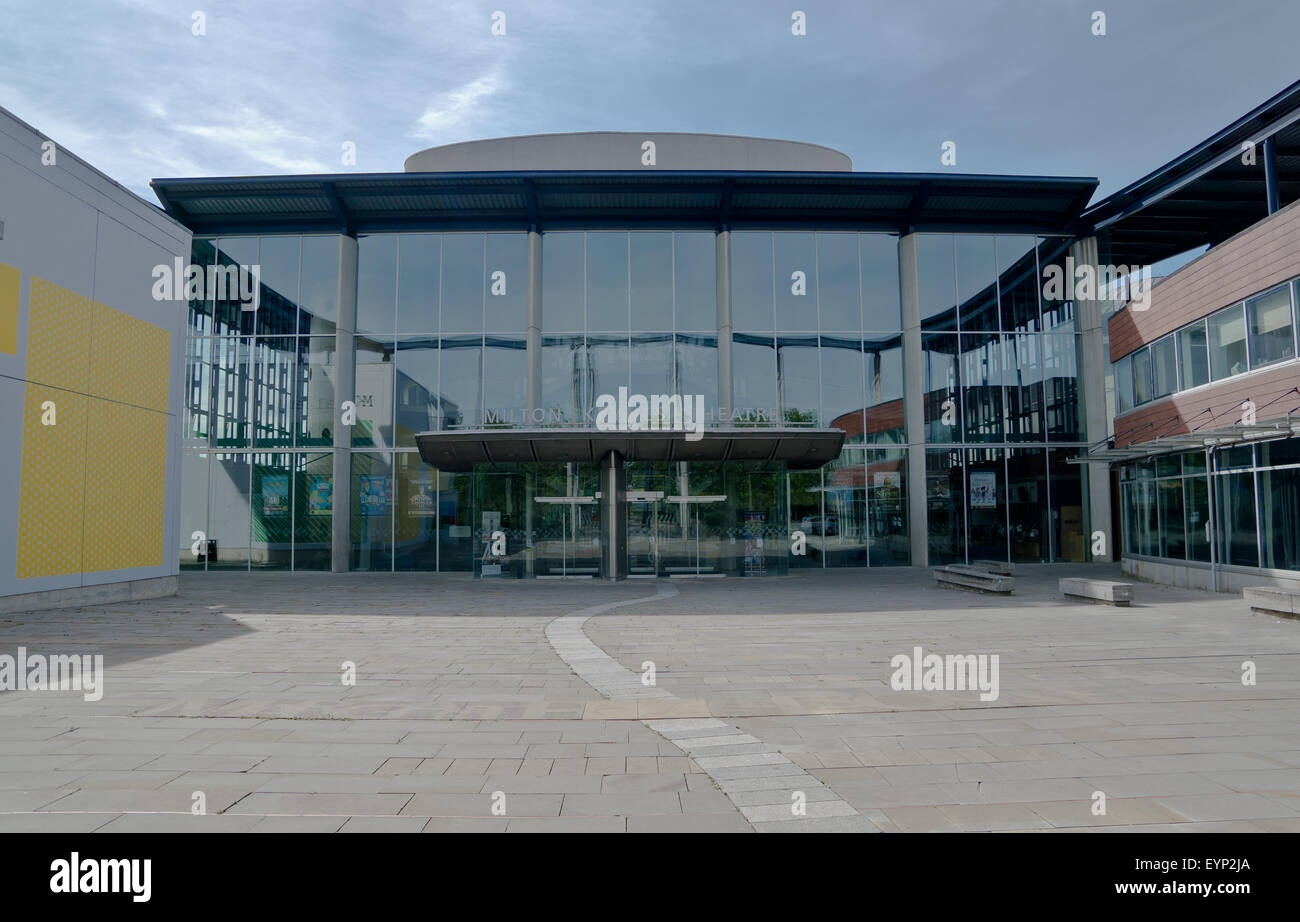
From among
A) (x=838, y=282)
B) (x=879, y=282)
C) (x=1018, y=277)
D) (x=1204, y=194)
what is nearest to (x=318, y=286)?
(x=838, y=282)

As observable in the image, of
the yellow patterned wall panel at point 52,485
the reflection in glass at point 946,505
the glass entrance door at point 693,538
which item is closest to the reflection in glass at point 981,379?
the reflection in glass at point 946,505

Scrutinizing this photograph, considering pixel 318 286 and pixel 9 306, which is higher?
pixel 318 286

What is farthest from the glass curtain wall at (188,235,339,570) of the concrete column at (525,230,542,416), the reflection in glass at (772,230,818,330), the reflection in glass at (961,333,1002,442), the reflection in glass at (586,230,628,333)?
the reflection in glass at (961,333,1002,442)

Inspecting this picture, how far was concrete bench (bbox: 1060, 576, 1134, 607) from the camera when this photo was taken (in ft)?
49.4

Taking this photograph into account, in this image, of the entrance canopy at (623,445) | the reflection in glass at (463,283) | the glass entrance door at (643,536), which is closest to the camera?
the entrance canopy at (623,445)

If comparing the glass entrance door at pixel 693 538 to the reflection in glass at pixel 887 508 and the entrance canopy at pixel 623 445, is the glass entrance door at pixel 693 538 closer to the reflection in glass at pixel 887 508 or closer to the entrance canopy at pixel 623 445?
the entrance canopy at pixel 623 445

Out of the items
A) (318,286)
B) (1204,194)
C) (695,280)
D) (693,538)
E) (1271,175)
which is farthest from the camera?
(318,286)

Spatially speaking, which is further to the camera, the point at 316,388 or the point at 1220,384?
the point at 316,388

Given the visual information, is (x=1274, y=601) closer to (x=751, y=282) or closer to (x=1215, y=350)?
(x=1215, y=350)

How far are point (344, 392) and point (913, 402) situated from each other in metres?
19.5

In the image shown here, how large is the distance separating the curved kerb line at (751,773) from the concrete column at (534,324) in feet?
61.2

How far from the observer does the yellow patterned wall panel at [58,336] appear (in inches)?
590

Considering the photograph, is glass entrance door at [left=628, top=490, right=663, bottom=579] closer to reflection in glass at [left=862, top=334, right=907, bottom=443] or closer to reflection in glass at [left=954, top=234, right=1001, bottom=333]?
reflection in glass at [left=862, top=334, right=907, bottom=443]

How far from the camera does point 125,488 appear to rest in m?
17.3
